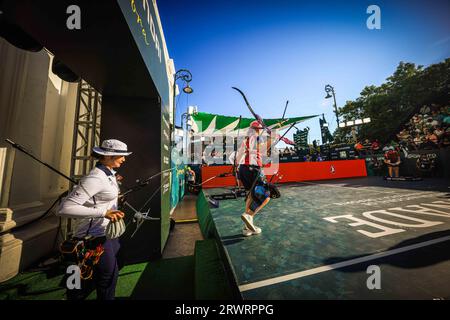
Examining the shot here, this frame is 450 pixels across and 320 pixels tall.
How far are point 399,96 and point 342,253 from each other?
31120 mm

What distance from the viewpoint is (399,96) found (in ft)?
73.2

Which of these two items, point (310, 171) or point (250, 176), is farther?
point (310, 171)

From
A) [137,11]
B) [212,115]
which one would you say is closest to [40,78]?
[137,11]

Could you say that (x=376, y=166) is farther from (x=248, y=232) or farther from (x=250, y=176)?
(x=248, y=232)

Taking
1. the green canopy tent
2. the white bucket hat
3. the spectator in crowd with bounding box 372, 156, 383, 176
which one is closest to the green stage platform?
the white bucket hat

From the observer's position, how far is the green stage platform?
1.58 meters

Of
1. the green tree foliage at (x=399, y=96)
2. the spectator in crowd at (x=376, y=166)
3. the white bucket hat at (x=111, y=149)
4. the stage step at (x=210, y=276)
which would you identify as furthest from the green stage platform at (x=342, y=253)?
the green tree foliage at (x=399, y=96)

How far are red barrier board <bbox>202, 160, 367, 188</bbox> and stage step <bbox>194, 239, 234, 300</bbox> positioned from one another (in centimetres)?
731

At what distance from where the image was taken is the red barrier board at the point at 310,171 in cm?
1050

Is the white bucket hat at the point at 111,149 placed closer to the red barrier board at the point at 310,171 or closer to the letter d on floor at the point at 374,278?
the letter d on floor at the point at 374,278

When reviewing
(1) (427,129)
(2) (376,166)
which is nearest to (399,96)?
(1) (427,129)

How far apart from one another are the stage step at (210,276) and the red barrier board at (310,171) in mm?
7311
